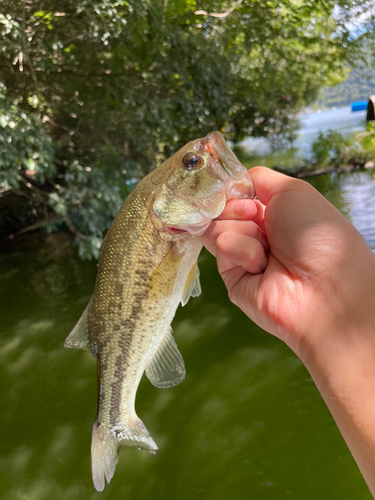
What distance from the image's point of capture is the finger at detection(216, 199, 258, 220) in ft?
5.83

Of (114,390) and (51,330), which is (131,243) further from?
(51,330)

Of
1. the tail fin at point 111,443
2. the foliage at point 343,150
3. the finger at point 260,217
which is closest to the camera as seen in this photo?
the tail fin at point 111,443

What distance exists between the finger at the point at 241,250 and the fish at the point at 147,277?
0.41ft

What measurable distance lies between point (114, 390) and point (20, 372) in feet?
12.0

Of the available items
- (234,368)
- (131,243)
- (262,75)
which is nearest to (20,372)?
(234,368)

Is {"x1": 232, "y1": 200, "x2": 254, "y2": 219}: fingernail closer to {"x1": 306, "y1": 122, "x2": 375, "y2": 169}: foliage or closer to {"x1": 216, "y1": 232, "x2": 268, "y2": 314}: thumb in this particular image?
{"x1": 216, "y1": 232, "x2": 268, "y2": 314}: thumb

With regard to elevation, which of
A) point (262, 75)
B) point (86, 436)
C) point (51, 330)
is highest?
point (262, 75)

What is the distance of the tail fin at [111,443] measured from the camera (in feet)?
6.15

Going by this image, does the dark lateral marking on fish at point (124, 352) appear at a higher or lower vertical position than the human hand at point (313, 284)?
lower

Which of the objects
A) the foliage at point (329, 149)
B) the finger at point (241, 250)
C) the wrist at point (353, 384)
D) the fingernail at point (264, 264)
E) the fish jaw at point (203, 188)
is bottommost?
the foliage at point (329, 149)

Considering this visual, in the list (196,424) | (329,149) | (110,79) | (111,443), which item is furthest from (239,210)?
(329,149)

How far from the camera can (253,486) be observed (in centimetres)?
299

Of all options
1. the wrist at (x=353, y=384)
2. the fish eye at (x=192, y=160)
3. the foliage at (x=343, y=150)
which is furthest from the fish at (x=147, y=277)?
the foliage at (x=343, y=150)

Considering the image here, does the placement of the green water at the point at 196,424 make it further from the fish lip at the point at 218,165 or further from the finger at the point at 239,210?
the fish lip at the point at 218,165
